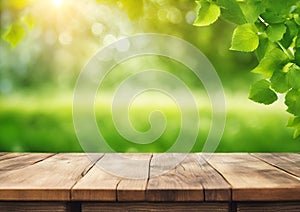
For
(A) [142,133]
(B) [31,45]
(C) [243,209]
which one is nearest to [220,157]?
(C) [243,209]

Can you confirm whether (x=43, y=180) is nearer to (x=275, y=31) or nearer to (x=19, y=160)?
(x=19, y=160)

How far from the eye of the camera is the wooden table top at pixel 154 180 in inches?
41.1

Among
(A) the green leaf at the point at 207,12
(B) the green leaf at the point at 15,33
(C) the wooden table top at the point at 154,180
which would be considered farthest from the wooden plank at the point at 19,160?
(A) the green leaf at the point at 207,12

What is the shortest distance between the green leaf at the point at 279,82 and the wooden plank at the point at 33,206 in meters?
0.55

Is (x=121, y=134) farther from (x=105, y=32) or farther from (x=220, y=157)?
(x=220, y=157)

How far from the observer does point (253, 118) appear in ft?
11.0

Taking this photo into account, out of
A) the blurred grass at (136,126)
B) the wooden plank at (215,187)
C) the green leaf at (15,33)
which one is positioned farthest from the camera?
the blurred grass at (136,126)

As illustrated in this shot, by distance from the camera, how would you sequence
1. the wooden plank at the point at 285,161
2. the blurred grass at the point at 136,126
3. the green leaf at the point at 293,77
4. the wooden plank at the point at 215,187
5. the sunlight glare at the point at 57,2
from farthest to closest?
the blurred grass at the point at 136,126 < the sunlight glare at the point at 57,2 < the wooden plank at the point at 285,161 < the green leaf at the point at 293,77 < the wooden plank at the point at 215,187

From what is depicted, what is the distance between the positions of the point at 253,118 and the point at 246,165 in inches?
78.8

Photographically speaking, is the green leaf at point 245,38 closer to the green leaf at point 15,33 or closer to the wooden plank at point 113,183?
the wooden plank at point 113,183

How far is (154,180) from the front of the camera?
114 cm

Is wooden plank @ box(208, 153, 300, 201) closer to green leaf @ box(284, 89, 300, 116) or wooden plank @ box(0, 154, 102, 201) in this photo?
green leaf @ box(284, 89, 300, 116)

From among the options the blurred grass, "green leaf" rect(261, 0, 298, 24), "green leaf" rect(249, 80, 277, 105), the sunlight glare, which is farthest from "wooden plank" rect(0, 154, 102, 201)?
the blurred grass

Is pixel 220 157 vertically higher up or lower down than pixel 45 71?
lower down
